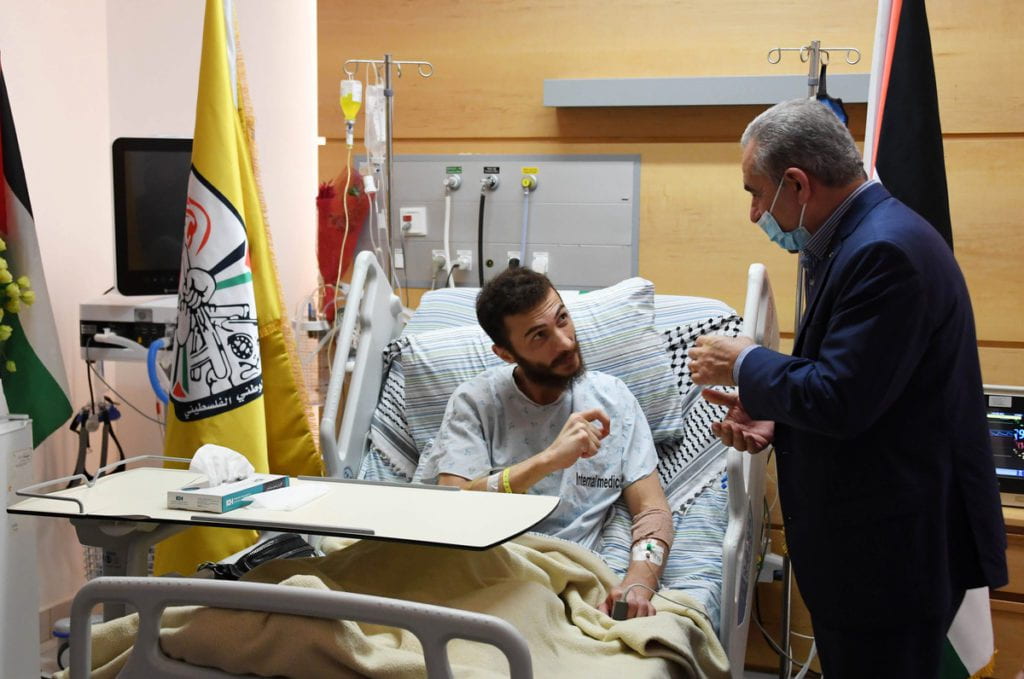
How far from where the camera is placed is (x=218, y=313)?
2600mm

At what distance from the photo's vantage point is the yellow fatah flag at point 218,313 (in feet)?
8.50

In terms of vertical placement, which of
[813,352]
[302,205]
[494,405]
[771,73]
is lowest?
[494,405]

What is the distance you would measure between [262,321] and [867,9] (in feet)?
6.95

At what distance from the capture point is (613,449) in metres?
2.38

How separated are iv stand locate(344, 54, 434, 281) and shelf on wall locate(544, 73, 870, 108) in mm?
488

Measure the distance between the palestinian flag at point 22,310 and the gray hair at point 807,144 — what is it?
2.06 m

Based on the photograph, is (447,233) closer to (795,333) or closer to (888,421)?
(795,333)

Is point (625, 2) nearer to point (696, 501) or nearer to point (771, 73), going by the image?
point (771, 73)

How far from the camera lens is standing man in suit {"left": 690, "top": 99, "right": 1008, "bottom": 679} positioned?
164 cm

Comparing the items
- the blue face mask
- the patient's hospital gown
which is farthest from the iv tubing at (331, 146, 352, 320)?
the blue face mask

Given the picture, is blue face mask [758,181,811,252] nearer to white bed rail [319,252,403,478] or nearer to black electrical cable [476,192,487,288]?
white bed rail [319,252,403,478]

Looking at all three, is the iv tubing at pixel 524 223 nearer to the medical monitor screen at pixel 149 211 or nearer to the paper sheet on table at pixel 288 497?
the medical monitor screen at pixel 149 211

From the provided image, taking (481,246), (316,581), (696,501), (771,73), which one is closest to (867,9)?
(771,73)

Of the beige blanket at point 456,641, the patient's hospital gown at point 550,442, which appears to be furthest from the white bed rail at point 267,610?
the patient's hospital gown at point 550,442
